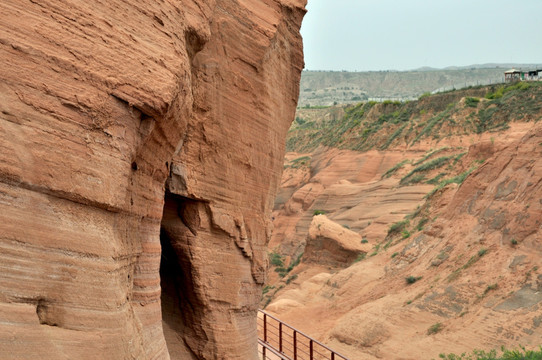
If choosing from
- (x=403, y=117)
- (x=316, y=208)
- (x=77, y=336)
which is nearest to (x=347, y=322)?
(x=77, y=336)

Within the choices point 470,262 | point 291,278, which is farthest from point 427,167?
point 470,262

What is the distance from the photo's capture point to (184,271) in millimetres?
6621

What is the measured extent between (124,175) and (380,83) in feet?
550

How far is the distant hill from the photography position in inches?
5940

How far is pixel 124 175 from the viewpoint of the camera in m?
4.24

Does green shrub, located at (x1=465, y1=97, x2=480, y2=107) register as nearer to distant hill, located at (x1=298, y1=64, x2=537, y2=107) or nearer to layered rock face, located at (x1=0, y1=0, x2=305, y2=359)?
layered rock face, located at (x1=0, y1=0, x2=305, y2=359)

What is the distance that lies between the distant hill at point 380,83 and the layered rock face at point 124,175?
139 meters

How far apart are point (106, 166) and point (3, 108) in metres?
0.88

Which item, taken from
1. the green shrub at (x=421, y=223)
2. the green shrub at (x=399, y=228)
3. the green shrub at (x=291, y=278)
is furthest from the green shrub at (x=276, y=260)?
the green shrub at (x=421, y=223)

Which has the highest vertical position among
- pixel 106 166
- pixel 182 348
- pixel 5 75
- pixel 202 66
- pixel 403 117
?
pixel 403 117

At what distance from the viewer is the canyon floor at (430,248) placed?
45.6ft

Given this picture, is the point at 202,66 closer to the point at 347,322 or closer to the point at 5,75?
the point at 5,75

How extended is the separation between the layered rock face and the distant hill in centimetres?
13872

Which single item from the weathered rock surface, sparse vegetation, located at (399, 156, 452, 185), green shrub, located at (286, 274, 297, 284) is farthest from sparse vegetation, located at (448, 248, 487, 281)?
sparse vegetation, located at (399, 156, 452, 185)
